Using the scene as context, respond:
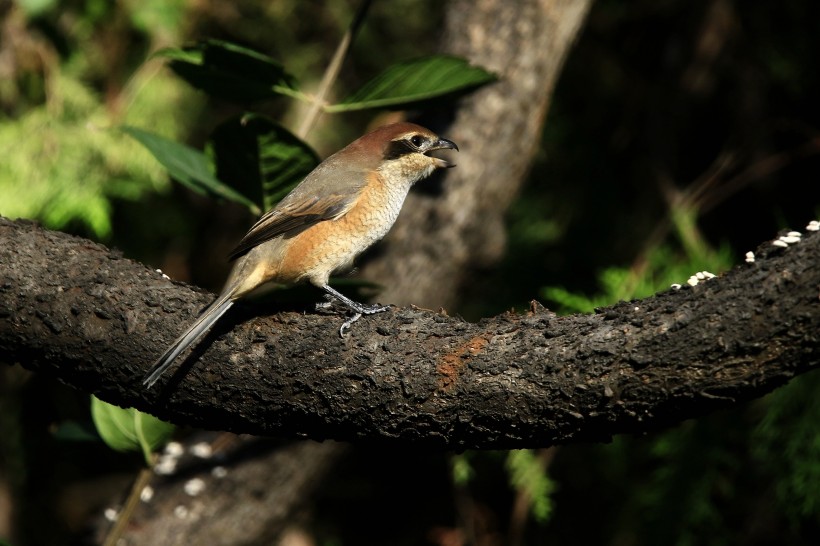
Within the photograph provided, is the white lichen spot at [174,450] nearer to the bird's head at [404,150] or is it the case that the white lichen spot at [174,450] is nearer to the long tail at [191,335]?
the bird's head at [404,150]

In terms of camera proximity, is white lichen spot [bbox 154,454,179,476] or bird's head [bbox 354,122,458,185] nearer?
bird's head [bbox 354,122,458,185]

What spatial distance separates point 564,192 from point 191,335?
415 centimetres

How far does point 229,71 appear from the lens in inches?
126

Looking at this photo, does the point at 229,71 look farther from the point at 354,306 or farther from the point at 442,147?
the point at 442,147

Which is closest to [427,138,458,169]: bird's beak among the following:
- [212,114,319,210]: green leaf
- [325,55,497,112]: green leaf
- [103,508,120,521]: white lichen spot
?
[325,55,497,112]: green leaf

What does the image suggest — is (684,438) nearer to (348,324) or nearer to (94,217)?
(348,324)

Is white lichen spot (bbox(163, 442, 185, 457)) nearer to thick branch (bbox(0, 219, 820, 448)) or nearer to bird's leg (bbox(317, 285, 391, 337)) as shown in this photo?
bird's leg (bbox(317, 285, 391, 337))

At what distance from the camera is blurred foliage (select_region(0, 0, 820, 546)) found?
4816mm

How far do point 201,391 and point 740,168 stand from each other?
14.3ft

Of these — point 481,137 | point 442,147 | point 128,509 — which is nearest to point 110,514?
point 128,509

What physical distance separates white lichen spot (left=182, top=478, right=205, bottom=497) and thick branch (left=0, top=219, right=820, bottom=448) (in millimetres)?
1980

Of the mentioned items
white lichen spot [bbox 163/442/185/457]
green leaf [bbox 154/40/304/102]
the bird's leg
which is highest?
green leaf [bbox 154/40/304/102]

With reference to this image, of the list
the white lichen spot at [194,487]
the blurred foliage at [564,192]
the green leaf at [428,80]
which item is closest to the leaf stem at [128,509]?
the white lichen spot at [194,487]

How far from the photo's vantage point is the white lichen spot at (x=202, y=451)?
181 inches
